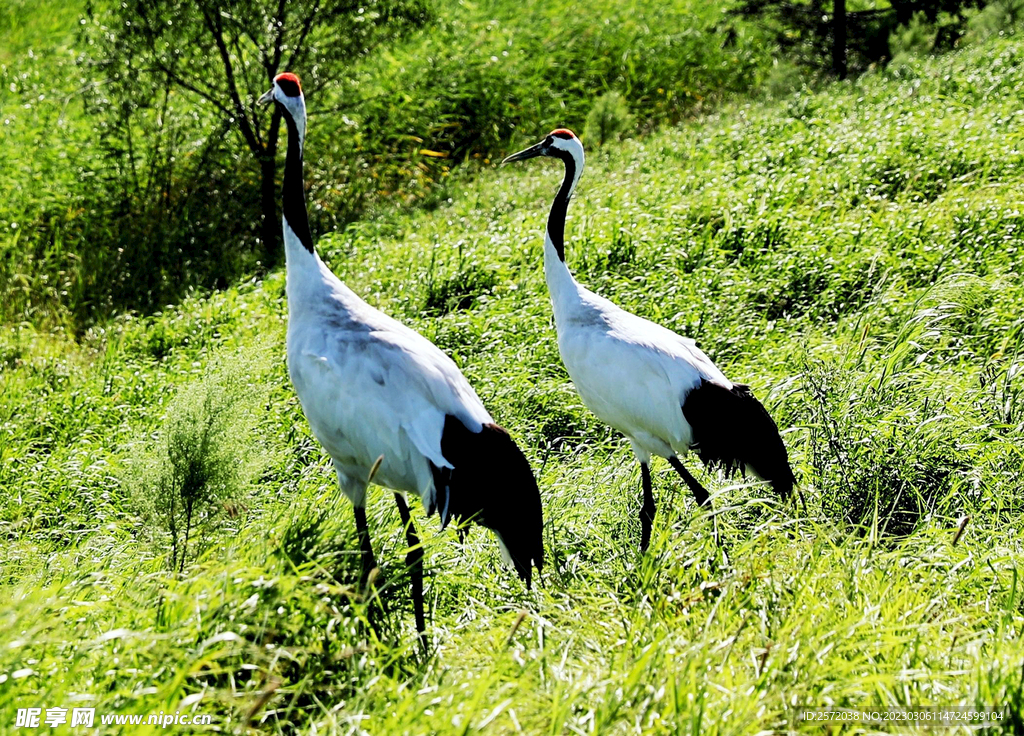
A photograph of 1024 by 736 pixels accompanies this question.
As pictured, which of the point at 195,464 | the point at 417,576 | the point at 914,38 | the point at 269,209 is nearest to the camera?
the point at 417,576

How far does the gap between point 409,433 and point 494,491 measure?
1.16ft

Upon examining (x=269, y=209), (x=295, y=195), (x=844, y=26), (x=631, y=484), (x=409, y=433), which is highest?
(x=844, y=26)

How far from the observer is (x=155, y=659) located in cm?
266

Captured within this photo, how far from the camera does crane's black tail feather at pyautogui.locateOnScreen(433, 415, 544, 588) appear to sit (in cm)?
356

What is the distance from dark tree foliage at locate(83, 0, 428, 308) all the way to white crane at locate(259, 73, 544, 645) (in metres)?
5.47

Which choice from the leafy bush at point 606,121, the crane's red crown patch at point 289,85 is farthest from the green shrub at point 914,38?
the crane's red crown patch at point 289,85

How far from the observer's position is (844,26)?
11633mm

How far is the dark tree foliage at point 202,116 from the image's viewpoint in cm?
931

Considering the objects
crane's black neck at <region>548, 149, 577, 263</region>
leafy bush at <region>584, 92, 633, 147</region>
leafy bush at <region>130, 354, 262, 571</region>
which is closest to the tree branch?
leafy bush at <region>584, 92, 633, 147</region>

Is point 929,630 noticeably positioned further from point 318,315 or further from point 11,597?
point 11,597

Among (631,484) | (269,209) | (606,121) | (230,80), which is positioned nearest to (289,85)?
(631,484)

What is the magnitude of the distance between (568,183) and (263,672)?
9.92 feet

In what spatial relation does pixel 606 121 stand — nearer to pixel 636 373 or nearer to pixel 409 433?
pixel 636 373

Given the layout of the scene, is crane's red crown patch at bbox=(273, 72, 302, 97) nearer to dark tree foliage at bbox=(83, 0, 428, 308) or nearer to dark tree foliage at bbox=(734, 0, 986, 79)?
dark tree foliage at bbox=(83, 0, 428, 308)
